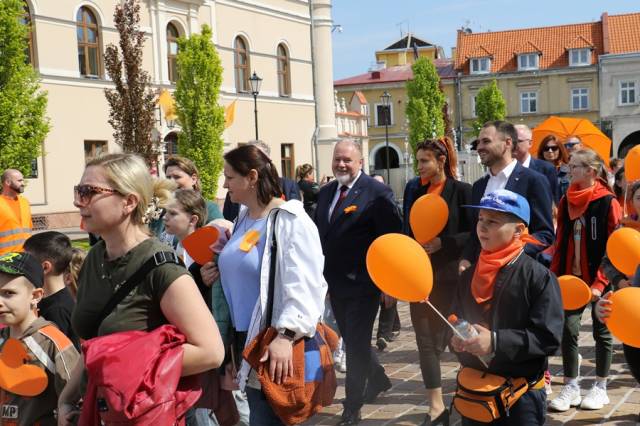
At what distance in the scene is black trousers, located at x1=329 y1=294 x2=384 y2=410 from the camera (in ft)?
19.0

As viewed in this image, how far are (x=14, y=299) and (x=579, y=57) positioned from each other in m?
65.7

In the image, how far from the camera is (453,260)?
6.03 meters

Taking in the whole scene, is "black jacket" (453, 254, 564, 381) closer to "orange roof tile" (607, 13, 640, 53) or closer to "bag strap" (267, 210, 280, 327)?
"bag strap" (267, 210, 280, 327)

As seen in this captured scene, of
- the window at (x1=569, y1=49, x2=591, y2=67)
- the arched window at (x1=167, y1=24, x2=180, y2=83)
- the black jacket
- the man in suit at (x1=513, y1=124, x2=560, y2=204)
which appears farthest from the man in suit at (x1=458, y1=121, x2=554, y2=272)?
the window at (x1=569, y1=49, x2=591, y2=67)

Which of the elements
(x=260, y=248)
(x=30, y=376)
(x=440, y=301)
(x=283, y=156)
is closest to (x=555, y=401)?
(x=440, y=301)

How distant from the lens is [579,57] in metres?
63.6

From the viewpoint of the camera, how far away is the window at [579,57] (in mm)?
63344

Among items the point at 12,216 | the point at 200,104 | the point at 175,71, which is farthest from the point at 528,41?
the point at 12,216

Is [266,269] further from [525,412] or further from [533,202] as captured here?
[533,202]

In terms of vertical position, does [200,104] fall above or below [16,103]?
above

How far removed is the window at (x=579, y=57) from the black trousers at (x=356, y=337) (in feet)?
205

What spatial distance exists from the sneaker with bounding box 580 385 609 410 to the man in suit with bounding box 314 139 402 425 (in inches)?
67.9

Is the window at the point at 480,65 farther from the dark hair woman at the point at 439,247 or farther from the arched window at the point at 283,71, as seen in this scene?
the dark hair woman at the point at 439,247

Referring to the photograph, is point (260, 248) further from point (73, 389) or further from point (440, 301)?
point (440, 301)
